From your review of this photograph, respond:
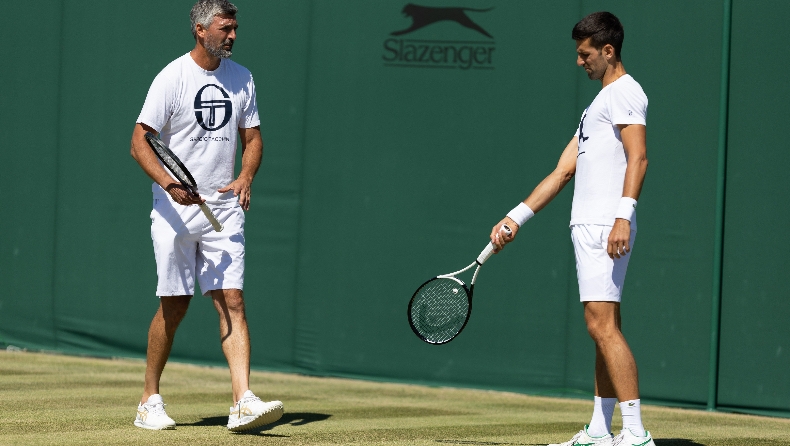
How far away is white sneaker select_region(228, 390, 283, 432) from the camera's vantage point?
533 centimetres

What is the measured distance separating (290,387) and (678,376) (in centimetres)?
248

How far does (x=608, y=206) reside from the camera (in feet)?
16.2

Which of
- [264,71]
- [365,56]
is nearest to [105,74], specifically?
[264,71]

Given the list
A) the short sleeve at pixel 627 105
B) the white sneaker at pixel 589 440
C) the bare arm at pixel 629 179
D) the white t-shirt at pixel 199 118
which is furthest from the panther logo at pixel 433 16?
the white sneaker at pixel 589 440

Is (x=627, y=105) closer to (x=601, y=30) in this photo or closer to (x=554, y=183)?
(x=601, y=30)

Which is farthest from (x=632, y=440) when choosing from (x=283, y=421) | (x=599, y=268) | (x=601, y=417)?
(x=283, y=421)

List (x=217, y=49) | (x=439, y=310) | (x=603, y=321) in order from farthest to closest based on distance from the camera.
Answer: (x=217, y=49) < (x=439, y=310) < (x=603, y=321)

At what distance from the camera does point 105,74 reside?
28.6 feet

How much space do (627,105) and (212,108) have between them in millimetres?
2015

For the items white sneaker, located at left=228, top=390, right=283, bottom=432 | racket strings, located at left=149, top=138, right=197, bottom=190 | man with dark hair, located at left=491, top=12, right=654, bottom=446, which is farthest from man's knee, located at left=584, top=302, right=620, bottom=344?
racket strings, located at left=149, top=138, right=197, bottom=190

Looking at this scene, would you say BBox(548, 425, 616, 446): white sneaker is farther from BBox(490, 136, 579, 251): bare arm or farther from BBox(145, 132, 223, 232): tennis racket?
BBox(145, 132, 223, 232): tennis racket

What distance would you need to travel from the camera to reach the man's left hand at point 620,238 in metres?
4.77

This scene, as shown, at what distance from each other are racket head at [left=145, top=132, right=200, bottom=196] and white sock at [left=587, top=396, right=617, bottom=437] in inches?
80.5

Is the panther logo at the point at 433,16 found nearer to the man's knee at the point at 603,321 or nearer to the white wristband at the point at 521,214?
the white wristband at the point at 521,214
